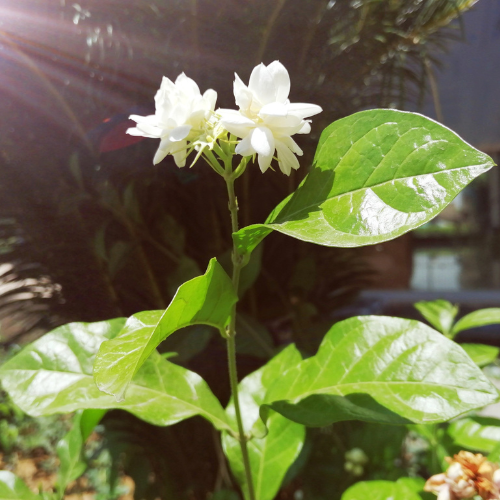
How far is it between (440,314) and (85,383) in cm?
71

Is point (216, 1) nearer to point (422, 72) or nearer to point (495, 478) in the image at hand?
point (422, 72)

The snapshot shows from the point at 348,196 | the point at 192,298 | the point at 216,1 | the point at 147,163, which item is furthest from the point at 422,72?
the point at 192,298

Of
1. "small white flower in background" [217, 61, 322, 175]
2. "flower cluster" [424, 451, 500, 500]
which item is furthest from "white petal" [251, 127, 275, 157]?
"flower cluster" [424, 451, 500, 500]

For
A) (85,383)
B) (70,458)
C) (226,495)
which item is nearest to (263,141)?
(85,383)

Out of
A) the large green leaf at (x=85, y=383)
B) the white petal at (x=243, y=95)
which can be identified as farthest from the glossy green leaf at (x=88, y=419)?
the white petal at (x=243, y=95)

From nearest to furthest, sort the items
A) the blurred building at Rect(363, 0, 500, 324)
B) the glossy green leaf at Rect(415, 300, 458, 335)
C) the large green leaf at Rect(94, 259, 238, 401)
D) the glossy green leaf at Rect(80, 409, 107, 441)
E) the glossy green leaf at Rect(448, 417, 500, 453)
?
1. the large green leaf at Rect(94, 259, 238, 401)
2. the glossy green leaf at Rect(80, 409, 107, 441)
3. the glossy green leaf at Rect(448, 417, 500, 453)
4. the glossy green leaf at Rect(415, 300, 458, 335)
5. the blurred building at Rect(363, 0, 500, 324)

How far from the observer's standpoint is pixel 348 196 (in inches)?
14.3

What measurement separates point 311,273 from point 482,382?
0.70 metres

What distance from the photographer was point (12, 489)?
62 centimetres

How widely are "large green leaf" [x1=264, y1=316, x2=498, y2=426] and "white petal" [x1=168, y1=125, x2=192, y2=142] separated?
33 centimetres

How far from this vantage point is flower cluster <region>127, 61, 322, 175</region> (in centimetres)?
37

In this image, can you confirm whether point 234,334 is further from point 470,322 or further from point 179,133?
point 470,322

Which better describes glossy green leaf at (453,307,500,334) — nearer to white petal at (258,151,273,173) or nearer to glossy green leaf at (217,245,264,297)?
glossy green leaf at (217,245,264,297)

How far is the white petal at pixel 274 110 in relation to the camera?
1.21ft
